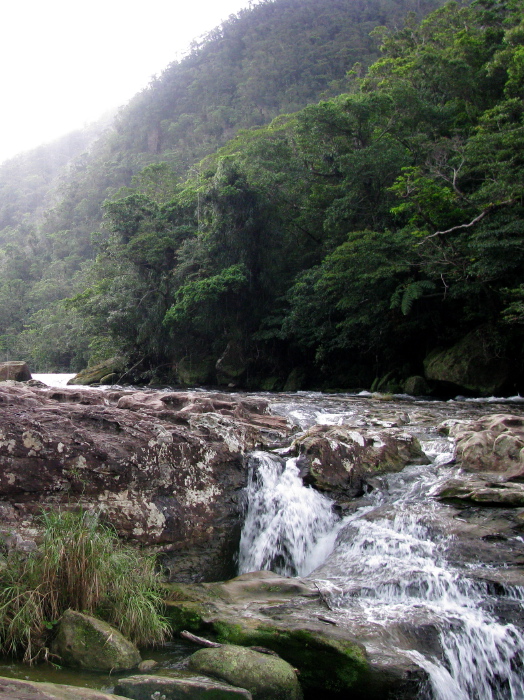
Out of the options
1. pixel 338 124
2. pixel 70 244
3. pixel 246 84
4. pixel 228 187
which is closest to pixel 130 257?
pixel 228 187

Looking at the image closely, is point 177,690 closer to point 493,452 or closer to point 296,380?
point 493,452

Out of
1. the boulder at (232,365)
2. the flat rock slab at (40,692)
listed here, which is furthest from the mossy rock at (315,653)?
the boulder at (232,365)

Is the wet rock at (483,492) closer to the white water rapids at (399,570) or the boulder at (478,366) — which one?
the white water rapids at (399,570)

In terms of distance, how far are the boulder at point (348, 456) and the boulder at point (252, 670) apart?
2.96 metres

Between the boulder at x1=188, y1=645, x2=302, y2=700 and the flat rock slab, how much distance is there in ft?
2.62

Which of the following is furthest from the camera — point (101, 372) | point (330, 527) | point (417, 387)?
point (101, 372)

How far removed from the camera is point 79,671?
3193 millimetres

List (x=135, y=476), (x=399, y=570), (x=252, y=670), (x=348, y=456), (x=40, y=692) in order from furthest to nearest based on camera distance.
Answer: (x=348, y=456) → (x=135, y=476) → (x=399, y=570) → (x=252, y=670) → (x=40, y=692)

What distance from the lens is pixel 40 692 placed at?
251 centimetres

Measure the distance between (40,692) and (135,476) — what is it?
8.80 feet

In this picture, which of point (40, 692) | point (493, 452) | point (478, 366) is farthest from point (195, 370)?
point (40, 692)

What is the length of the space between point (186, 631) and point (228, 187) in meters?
21.4

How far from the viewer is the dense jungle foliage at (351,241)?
16.5 metres

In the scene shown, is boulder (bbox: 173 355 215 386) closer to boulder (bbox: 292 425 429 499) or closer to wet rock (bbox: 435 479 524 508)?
boulder (bbox: 292 425 429 499)
